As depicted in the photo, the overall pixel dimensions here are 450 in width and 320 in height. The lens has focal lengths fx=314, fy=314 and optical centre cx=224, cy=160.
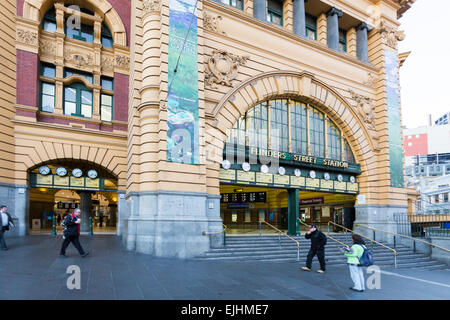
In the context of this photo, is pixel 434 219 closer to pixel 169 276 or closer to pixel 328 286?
pixel 328 286

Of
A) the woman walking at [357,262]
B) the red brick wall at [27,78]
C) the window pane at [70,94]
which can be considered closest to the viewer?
the woman walking at [357,262]

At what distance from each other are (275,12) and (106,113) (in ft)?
46.5

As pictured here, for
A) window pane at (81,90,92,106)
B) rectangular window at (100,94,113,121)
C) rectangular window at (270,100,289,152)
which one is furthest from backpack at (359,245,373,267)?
window pane at (81,90,92,106)

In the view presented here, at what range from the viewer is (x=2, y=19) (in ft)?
61.1

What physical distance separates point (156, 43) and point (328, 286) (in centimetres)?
1316

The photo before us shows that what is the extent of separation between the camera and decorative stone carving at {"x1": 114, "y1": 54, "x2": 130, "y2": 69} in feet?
75.0

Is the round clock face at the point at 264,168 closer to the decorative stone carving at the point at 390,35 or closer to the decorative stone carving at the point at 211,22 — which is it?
the decorative stone carving at the point at 211,22

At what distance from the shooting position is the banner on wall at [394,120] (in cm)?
2420

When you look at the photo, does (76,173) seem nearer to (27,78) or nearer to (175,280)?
(27,78)

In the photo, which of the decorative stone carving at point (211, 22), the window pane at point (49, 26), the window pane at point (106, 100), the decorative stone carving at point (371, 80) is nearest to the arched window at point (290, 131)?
the decorative stone carving at point (371, 80)

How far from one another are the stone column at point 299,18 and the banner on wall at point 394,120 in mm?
8642

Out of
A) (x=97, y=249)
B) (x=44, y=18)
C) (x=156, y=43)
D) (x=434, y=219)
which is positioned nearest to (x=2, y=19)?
(x=44, y=18)

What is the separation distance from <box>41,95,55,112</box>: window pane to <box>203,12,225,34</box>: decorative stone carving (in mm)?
11607

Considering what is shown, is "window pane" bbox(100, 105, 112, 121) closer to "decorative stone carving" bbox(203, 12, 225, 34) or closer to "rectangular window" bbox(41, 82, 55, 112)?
"rectangular window" bbox(41, 82, 55, 112)
